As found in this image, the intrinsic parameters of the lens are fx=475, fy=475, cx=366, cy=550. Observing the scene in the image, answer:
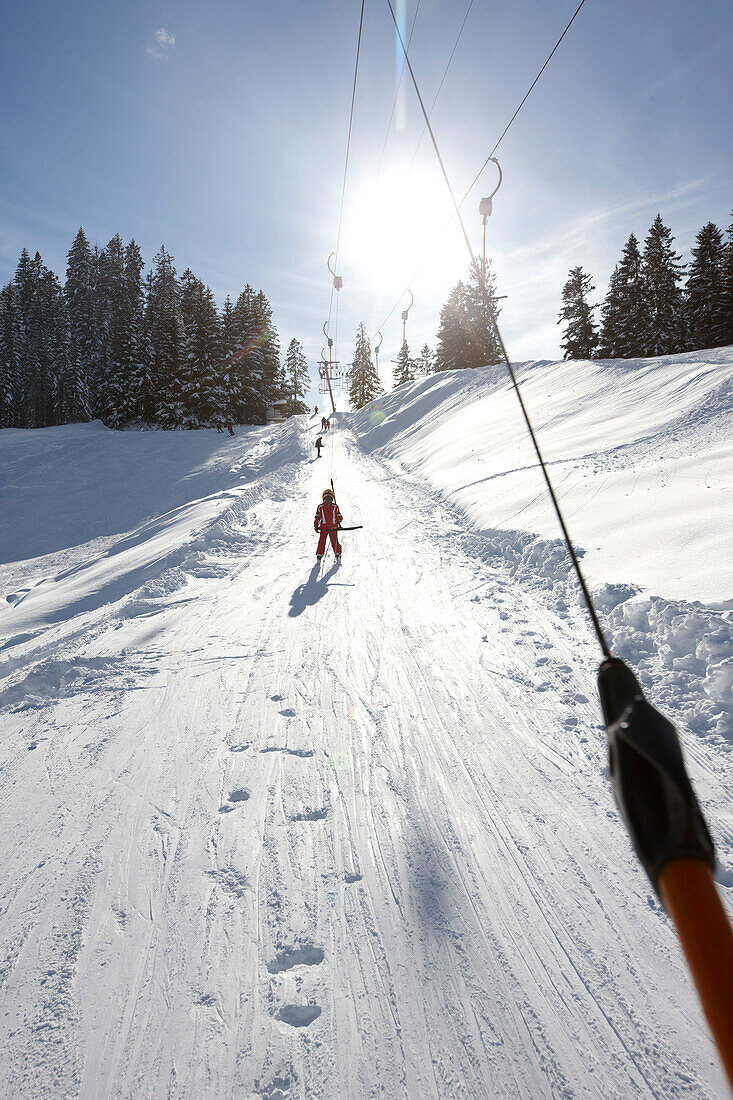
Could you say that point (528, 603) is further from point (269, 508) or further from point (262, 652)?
point (269, 508)

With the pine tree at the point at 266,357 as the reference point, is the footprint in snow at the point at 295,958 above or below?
below

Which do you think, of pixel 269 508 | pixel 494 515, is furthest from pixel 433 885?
pixel 269 508

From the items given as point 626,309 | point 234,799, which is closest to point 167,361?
point 626,309

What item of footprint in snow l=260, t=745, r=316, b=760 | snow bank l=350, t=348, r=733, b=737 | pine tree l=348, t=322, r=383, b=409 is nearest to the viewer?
footprint in snow l=260, t=745, r=316, b=760

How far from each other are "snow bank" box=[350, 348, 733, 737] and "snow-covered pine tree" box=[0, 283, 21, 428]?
52.6 m

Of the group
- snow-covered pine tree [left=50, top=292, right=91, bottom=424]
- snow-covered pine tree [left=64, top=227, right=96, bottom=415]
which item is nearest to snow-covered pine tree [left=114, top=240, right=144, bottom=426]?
snow-covered pine tree [left=64, top=227, right=96, bottom=415]

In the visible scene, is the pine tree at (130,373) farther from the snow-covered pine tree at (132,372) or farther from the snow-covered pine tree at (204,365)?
the snow-covered pine tree at (204,365)

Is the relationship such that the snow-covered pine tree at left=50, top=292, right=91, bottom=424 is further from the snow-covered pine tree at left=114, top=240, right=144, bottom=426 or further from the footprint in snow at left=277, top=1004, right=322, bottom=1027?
the footprint in snow at left=277, top=1004, right=322, bottom=1027

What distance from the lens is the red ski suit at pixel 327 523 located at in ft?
28.6

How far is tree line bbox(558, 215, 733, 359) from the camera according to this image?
107 feet

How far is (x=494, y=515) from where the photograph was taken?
10.1 meters

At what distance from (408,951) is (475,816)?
94 centimetres

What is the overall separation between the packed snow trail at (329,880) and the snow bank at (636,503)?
0.68m

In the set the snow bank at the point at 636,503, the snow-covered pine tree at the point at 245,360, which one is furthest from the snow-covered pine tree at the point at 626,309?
the snow-covered pine tree at the point at 245,360
